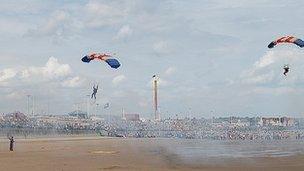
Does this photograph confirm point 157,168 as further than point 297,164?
No

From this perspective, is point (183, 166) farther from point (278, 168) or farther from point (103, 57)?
point (103, 57)

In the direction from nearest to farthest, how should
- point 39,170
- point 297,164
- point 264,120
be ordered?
point 39,170 < point 297,164 < point 264,120

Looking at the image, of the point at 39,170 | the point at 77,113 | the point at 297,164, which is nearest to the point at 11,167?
the point at 39,170

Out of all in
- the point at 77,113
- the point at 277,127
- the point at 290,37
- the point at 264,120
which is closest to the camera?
the point at 290,37

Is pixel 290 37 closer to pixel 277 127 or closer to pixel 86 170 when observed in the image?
pixel 86 170

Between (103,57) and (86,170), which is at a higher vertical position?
(103,57)

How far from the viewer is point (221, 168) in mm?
26344

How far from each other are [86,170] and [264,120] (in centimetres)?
13921

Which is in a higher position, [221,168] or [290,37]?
[290,37]

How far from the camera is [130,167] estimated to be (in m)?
26.5

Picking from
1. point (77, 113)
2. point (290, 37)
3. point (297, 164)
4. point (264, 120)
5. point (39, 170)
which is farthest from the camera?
point (77, 113)

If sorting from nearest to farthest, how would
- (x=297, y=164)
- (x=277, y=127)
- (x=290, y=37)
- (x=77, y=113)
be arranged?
(x=297, y=164)
(x=290, y=37)
(x=277, y=127)
(x=77, y=113)

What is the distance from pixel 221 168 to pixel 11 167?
36.1ft

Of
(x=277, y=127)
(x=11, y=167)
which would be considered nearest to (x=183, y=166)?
(x=11, y=167)
